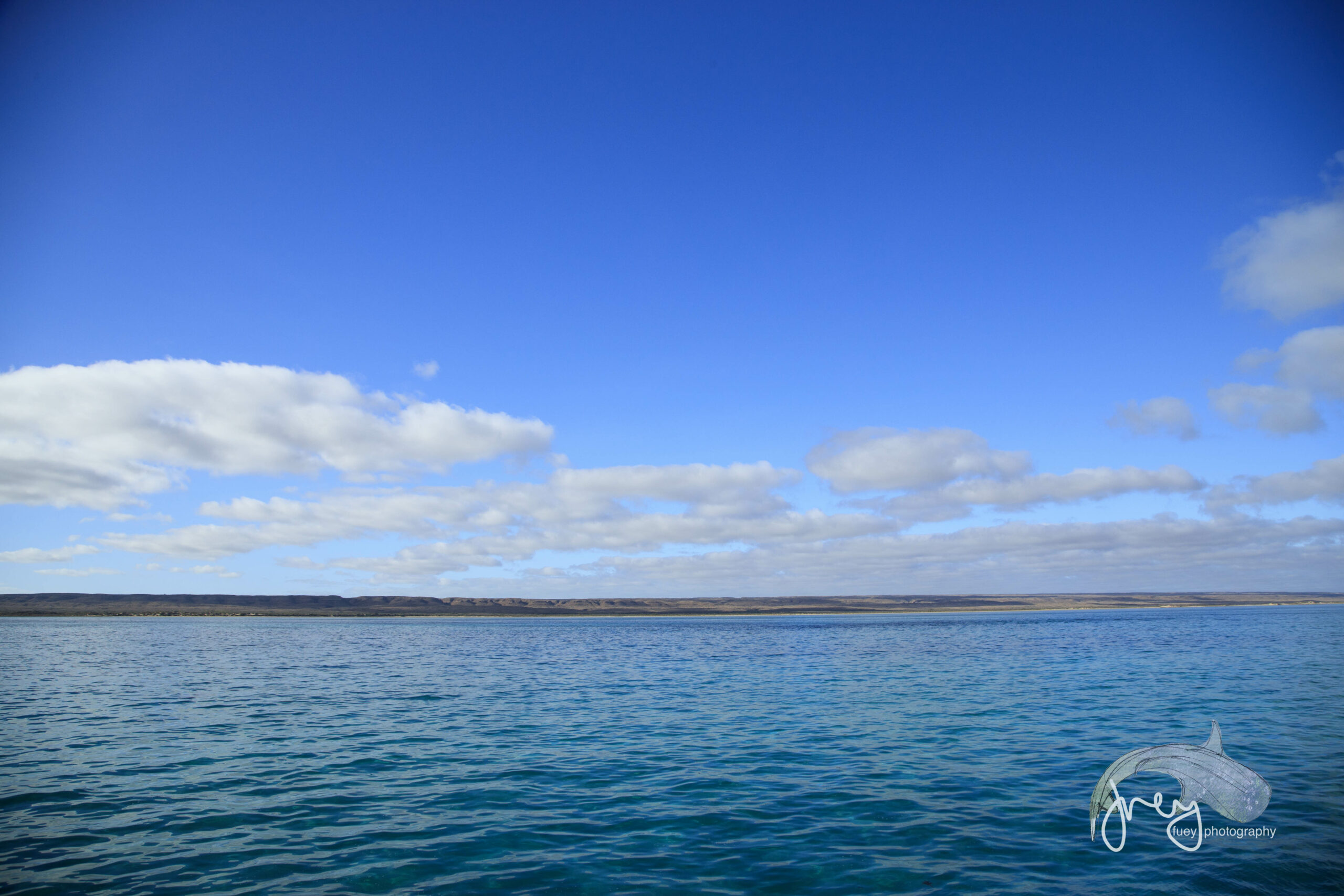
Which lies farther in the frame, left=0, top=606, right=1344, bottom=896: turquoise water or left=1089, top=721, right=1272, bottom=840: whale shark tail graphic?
left=1089, top=721, right=1272, bottom=840: whale shark tail graphic

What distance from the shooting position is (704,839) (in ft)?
47.7

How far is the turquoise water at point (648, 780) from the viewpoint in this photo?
12.8 m

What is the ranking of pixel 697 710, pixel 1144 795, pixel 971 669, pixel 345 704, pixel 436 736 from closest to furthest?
pixel 1144 795 → pixel 436 736 → pixel 697 710 → pixel 345 704 → pixel 971 669

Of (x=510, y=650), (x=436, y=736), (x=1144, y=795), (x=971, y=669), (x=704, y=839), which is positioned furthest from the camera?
(x=510, y=650)

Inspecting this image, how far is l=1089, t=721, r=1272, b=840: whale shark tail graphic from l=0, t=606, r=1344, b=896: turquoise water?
1.43 ft

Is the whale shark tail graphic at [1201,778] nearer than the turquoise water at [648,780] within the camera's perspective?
No

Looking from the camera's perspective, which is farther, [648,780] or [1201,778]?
[648,780]

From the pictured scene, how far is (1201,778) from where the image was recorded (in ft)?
62.7

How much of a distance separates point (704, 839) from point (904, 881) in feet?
14.0

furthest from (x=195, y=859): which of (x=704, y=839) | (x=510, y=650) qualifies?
(x=510, y=650)

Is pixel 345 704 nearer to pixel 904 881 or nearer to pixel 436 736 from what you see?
pixel 436 736

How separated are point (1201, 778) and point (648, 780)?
15769 millimetres

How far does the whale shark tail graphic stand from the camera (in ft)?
52.9

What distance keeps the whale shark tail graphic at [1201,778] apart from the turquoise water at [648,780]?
44 centimetres
